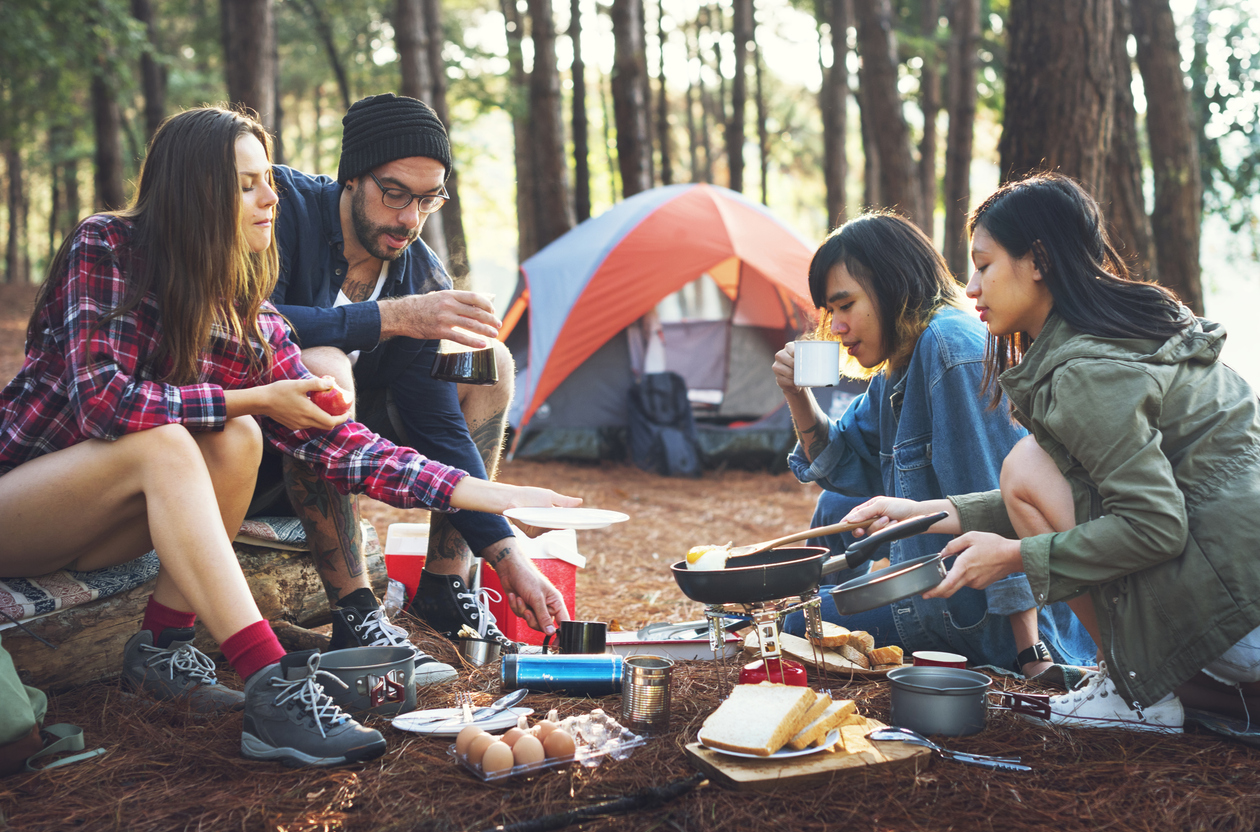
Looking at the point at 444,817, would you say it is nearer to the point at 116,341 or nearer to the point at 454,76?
the point at 116,341

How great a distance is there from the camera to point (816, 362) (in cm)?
267

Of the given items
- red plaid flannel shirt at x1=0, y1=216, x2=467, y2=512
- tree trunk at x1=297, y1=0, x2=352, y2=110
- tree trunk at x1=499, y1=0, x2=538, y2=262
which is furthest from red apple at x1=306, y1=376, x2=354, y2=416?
tree trunk at x1=297, y1=0, x2=352, y2=110

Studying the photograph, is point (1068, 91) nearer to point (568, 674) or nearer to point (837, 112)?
point (568, 674)

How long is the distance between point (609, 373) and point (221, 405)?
5607 millimetres

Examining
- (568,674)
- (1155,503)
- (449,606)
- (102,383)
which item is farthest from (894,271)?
(102,383)

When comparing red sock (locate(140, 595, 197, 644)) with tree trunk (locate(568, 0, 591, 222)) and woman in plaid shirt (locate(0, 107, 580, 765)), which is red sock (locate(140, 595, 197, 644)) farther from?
tree trunk (locate(568, 0, 591, 222))

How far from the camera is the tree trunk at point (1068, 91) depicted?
14.6 ft

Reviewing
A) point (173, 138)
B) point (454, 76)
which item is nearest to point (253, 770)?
point (173, 138)

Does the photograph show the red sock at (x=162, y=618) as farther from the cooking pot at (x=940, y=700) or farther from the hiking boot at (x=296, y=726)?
the cooking pot at (x=940, y=700)

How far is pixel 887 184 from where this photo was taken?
8.22 meters

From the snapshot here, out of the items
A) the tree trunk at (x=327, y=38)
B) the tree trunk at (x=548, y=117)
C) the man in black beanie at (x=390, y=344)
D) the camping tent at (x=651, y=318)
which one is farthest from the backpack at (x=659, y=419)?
the tree trunk at (x=327, y=38)

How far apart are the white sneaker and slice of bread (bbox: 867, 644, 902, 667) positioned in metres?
0.40

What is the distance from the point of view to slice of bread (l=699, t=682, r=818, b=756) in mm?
1775

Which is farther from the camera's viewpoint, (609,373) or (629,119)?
(629,119)
